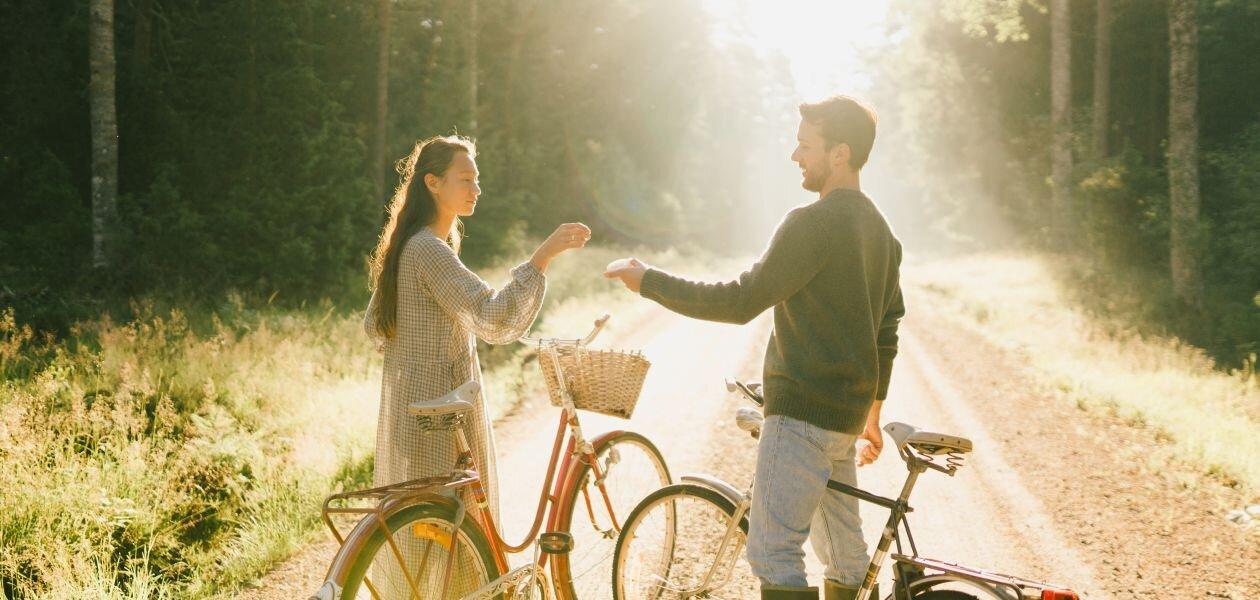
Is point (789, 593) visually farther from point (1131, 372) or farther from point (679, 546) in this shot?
point (1131, 372)

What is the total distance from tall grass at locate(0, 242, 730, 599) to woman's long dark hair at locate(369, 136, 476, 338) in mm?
2140

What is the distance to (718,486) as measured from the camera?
3.68 m

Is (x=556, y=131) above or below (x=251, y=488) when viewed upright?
above

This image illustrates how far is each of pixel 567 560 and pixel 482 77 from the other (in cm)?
3157


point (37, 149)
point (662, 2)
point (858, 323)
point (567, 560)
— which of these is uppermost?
point (662, 2)

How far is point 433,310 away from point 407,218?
40 centimetres

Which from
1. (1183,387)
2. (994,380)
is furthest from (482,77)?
(1183,387)

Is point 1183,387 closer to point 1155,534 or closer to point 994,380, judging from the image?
point 994,380

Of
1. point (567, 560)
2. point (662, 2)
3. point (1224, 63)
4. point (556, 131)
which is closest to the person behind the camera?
point (567, 560)

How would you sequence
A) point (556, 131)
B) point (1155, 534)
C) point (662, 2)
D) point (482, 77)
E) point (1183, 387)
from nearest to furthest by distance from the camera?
point (1155, 534)
point (1183, 387)
point (482, 77)
point (556, 131)
point (662, 2)

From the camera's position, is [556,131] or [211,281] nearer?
[211,281]

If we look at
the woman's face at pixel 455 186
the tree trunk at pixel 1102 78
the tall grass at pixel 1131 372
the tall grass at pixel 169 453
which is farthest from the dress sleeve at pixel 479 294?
the tree trunk at pixel 1102 78

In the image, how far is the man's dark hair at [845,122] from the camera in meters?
3.01

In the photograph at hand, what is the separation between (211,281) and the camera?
13.9m
